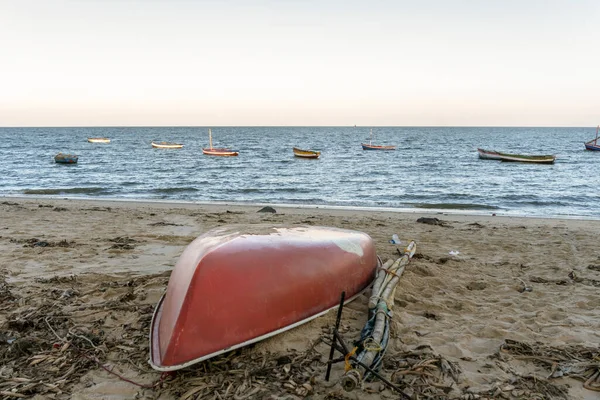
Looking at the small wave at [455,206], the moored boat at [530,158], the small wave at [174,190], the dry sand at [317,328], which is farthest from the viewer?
the moored boat at [530,158]

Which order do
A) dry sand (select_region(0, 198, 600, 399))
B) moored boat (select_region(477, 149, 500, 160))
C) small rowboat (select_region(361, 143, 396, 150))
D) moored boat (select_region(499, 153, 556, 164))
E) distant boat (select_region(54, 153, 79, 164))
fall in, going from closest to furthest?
dry sand (select_region(0, 198, 600, 399))
distant boat (select_region(54, 153, 79, 164))
moored boat (select_region(499, 153, 556, 164))
moored boat (select_region(477, 149, 500, 160))
small rowboat (select_region(361, 143, 396, 150))

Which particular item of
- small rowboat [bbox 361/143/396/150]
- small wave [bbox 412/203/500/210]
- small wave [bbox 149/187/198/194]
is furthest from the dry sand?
small rowboat [bbox 361/143/396/150]

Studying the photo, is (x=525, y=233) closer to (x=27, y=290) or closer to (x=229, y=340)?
(x=229, y=340)

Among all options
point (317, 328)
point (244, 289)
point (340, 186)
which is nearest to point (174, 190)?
point (340, 186)

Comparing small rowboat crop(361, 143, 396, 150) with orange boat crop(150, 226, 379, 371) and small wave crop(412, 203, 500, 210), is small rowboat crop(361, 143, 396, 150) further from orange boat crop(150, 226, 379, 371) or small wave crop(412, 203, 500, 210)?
orange boat crop(150, 226, 379, 371)

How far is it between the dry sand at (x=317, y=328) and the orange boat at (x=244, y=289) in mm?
203

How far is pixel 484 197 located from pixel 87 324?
15.9 m

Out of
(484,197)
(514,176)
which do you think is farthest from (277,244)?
(514,176)

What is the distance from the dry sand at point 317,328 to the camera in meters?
2.92

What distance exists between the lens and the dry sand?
9.58 feet

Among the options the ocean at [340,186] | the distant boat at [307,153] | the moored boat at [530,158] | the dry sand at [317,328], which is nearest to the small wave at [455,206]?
the ocean at [340,186]

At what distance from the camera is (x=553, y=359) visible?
10.8ft

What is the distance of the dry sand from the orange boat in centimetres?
20

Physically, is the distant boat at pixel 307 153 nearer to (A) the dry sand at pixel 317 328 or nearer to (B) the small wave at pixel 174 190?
(B) the small wave at pixel 174 190
